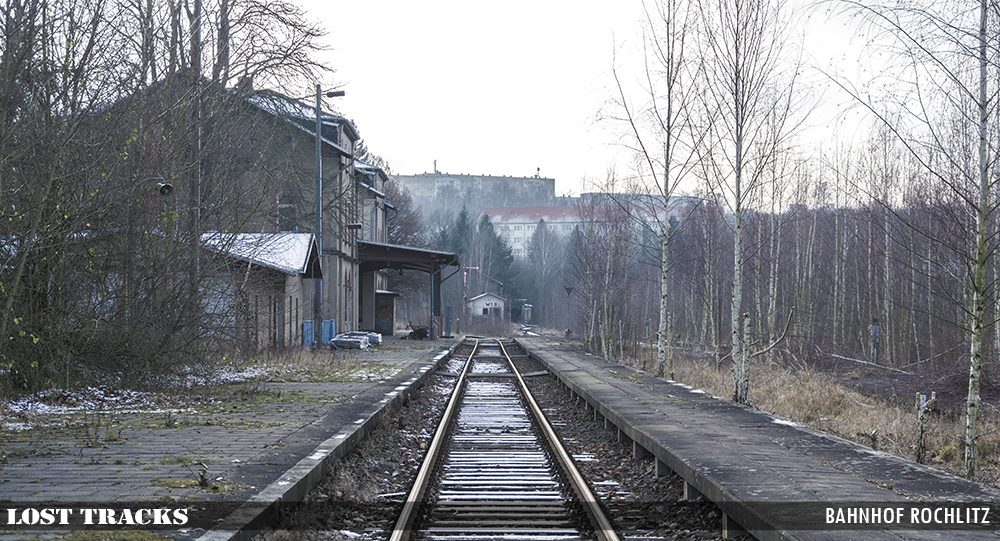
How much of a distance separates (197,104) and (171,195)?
2921 mm

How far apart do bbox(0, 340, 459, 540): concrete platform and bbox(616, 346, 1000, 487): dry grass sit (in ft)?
21.9

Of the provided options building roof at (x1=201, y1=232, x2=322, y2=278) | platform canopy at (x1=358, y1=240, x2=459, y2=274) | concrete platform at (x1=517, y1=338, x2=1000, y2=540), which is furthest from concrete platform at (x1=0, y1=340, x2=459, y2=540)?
platform canopy at (x1=358, y1=240, x2=459, y2=274)

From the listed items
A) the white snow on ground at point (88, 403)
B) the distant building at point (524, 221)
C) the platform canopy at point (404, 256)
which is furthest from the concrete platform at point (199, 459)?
the distant building at point (524, 221)

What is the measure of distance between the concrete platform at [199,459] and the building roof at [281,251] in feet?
24.2

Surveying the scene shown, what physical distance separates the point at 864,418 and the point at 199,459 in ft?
36.7

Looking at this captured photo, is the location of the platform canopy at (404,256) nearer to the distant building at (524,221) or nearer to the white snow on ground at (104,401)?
the white snow on ground at (104,401)

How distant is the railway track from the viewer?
6203 millimetres

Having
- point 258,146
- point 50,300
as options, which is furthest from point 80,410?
point 258,146

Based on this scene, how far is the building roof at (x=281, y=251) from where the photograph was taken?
19016mm

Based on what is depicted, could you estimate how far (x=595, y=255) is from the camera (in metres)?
34.4

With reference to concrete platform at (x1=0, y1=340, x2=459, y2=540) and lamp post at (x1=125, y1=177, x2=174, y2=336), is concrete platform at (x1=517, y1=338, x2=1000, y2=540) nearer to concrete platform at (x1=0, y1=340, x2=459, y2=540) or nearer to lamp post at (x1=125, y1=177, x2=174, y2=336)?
concrete platform at (x1=0, y1=340, x2=459, y2=540)

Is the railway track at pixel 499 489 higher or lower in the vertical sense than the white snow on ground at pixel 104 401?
lower

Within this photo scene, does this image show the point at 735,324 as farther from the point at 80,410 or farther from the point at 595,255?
the point at 595,255

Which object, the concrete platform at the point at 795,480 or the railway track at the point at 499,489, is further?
the railway track at the point at 499,489
